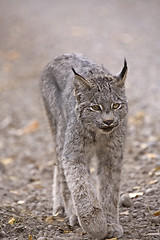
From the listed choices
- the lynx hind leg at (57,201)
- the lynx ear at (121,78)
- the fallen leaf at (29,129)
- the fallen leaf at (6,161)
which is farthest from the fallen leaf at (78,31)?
the lynx ear at (121,78)

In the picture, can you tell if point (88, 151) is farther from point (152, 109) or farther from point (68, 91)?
point (152, 109)

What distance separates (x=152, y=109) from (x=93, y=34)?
865 centimetres

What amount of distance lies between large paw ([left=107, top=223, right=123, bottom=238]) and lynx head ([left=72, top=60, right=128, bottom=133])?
1.11 meters

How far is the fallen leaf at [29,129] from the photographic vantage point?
11164 millimetres

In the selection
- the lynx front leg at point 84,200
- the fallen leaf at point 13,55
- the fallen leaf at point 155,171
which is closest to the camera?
the lynx front leg at point 84,200

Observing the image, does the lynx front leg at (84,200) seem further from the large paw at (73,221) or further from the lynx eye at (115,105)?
the lynx eye at (115,105)

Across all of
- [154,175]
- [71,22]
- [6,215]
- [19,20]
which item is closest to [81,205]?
[6,215]

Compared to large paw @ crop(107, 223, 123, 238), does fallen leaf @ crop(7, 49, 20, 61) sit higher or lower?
higher

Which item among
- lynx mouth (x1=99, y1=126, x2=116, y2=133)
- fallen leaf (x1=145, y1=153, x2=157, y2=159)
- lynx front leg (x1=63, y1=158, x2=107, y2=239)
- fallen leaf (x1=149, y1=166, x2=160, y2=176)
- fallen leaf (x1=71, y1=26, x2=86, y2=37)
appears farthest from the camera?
fallen leaf (x1=71, y1=26, x2=86, y2=37)

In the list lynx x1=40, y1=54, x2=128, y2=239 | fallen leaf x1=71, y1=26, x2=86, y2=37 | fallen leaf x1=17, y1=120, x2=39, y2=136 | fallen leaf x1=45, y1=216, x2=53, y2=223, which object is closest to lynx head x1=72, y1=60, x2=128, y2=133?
lynx x1=40, y1=54, x2=128, y2=239

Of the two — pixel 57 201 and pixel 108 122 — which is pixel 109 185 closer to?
pixel 108 122

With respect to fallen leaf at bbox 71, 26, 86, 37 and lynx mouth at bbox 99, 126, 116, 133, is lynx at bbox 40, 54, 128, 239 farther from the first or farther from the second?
fallen leaf at bbox 71, 26, 86, 37

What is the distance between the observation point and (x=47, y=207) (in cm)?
675

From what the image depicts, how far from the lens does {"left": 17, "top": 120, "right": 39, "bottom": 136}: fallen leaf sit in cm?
1116
